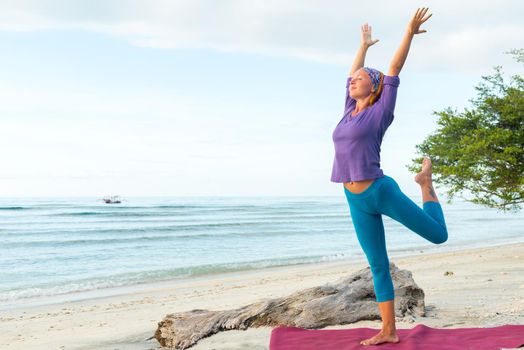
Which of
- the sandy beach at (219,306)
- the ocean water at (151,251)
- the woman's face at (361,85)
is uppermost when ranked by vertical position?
the woman's face at (361,85)

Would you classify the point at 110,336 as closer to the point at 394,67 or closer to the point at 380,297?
the point at 380,297

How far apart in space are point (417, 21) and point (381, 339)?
2673 millimetres

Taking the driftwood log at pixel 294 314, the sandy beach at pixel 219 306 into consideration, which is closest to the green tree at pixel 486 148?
the sandy beach at pixel 219 306

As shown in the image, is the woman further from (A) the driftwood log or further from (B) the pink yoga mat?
(A) the driftwood log

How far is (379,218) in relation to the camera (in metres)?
4.57

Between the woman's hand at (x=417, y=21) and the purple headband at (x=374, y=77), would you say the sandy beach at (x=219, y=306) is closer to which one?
the purple headband at (x=374, y=77)

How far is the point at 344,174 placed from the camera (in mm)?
4488

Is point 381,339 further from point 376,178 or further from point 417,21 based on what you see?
point 417,21

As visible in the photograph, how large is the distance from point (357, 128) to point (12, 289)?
13276 millimetres

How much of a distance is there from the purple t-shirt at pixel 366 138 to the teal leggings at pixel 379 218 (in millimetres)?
138

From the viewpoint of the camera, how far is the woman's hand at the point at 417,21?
14.8ft

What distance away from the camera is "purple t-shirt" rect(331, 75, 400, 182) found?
14.3 feet

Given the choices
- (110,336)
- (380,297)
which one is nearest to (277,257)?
(110,336)

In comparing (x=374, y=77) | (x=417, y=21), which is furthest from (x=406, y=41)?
(x=374, y=77)
